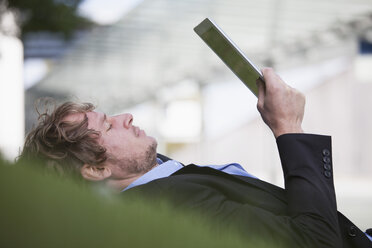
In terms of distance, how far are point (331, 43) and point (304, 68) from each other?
1.71 meters

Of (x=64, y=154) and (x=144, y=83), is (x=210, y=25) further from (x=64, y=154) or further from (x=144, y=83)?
(x=144, y=83)

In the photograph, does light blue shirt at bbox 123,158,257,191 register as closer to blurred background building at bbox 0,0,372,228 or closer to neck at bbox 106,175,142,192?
neck at bbox 106,175,142,192

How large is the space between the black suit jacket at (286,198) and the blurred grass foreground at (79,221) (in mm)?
704

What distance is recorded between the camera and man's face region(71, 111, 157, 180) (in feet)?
6.91

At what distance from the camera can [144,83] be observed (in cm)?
2081

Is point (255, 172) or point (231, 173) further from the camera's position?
point (255, 172)

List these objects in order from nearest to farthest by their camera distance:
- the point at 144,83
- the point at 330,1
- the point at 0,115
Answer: the point at 330,1 < the point at 0,115 < the point at 144,83

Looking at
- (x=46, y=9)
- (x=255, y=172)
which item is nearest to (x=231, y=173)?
(x=46, y=9)

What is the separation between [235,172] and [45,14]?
718 cm

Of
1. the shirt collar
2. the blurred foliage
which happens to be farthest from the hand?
the blurred foliage

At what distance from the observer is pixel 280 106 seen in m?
1.80

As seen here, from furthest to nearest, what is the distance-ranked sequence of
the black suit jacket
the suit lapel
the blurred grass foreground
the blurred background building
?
the blurred background building
the suit lapel
the black suit jacket
the blurred grass foreground

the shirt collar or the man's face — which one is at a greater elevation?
the man's face

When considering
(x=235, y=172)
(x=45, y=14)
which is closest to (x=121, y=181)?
(x=235, y=172)
